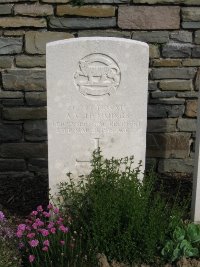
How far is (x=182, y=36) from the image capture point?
14.4 ft

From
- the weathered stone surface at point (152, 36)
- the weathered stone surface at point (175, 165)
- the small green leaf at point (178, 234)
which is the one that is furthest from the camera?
the weathered stone surface at point (175, 165)

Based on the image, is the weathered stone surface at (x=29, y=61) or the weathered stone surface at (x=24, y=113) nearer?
the weathered stone surface at (x=29, y=61)

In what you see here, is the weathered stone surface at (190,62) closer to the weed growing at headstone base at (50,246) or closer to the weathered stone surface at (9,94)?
the weathered stone surface at (9,94)

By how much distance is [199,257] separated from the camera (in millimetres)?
3287

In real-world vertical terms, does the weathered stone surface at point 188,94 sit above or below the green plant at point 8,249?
above

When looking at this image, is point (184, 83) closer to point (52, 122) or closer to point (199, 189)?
point (199, 189)

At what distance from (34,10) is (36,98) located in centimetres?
82

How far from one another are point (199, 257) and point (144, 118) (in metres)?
1.08

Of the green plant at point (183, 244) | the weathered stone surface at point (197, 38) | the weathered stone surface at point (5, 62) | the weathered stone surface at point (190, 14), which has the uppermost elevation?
the weathered stone surface at point (190, 14)

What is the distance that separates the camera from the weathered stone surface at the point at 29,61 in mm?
4391

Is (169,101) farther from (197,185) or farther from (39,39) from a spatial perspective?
(39,39)

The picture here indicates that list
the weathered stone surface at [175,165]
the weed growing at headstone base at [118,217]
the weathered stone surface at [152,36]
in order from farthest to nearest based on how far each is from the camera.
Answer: the weathered stone surface at [175,165], the weathered stone surface at [152,36], the weed growing at headstone base at [118,217]

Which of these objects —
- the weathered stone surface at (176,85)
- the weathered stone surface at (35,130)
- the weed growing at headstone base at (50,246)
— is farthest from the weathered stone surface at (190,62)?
the weed growing at headstone base at (50,246)

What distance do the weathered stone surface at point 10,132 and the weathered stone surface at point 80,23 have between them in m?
1.04
